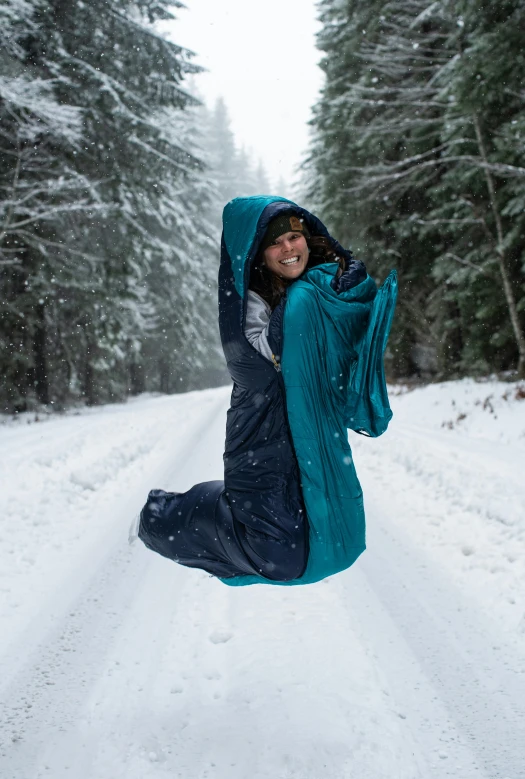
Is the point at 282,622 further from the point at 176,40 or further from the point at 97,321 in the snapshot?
the point at 176,40

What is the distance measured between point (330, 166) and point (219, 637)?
55.6 ft

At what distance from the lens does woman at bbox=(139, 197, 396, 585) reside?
2.35 metres

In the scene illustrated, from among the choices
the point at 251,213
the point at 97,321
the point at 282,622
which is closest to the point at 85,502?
the point at 282,622

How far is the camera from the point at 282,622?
334 cm

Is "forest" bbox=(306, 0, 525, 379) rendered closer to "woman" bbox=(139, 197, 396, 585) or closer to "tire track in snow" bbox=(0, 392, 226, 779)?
"woman" bbox=(139, 197, 396, 585)

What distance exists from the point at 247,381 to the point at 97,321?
14.1 metres

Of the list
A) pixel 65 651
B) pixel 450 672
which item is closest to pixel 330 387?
pixel 450 672

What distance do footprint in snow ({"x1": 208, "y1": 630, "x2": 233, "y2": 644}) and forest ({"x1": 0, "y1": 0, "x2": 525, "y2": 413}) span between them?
857cm

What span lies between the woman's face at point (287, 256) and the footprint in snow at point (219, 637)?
2.07m

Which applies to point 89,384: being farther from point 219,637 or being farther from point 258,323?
point 258,323

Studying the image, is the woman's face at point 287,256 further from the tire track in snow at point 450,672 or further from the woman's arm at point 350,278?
the tire track in snow at point 450,672

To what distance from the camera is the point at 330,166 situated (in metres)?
17.6

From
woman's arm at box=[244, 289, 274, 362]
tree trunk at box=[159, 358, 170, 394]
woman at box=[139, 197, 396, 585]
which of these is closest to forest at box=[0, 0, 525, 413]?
woman at box=[139, 197, 396, 585]

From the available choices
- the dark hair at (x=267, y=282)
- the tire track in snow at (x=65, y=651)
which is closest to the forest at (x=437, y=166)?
the dark hair at (x=267, y=282)
